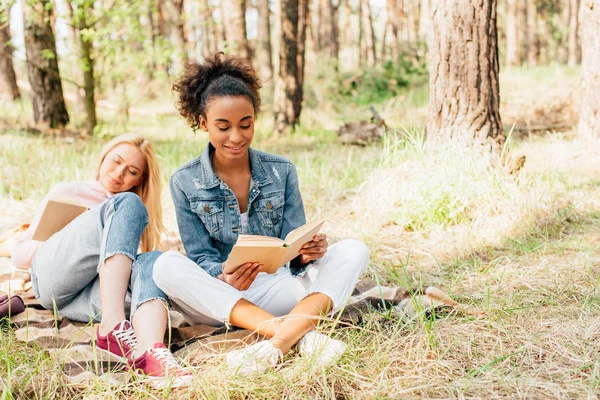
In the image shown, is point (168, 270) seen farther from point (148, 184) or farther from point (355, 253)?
point (148, 184)

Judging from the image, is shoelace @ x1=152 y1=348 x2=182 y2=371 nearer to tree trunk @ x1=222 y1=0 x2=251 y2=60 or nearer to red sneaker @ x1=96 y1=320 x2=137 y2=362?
red sneaker @ x1=96 y1=320 x2=137 y2=362

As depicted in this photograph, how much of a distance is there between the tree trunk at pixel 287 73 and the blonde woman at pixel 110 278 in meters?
5.36

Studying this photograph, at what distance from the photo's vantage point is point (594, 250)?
3.08m

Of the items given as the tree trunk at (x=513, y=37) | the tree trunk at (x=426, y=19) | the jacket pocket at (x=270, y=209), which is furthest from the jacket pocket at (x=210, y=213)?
the tree trunk at (x=513, y=37)

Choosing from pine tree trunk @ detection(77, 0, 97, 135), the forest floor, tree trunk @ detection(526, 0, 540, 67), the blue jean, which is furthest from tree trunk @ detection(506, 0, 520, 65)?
the blue jean

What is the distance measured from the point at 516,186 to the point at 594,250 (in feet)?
2.79

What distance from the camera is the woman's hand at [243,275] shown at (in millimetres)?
2168

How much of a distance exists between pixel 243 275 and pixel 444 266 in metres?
1.46

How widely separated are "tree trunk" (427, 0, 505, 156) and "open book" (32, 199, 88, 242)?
8.80ft

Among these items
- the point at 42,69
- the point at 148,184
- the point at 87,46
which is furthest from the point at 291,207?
the point at 42,69

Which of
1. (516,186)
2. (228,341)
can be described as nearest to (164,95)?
(516,186)

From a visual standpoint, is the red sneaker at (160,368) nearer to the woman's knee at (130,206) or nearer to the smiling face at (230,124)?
the woman's knee at (130,206)

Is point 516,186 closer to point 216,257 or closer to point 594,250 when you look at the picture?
point 594,250

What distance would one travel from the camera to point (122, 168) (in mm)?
2906
